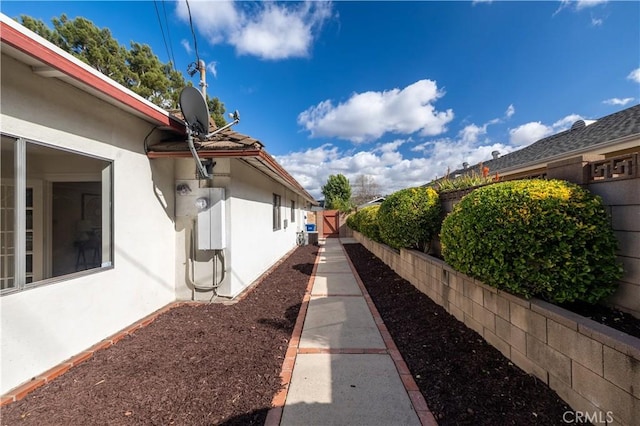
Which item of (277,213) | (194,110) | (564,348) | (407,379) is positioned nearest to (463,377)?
(407,379)

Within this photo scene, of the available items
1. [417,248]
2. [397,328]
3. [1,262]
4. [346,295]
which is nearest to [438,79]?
[417,248]

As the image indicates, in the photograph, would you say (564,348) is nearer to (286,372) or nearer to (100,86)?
(286,372)

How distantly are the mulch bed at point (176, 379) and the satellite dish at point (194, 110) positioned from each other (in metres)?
2.95

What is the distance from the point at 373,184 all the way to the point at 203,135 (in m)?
41.0

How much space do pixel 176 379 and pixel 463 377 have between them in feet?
9.06

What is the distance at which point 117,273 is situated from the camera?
351cm

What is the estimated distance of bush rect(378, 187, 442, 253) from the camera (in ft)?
17.4

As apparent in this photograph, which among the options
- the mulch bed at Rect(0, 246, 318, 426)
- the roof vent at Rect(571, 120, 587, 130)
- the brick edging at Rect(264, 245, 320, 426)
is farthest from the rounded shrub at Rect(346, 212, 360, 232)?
the mulch bed at Rect(0, 246, 318, 426)

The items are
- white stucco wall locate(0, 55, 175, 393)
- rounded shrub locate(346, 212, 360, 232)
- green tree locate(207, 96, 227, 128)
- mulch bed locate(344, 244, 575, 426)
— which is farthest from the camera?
green tree locate(207, 96, 227, 128)

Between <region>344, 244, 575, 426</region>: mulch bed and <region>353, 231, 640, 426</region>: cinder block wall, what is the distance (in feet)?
0.42

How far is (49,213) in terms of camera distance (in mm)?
3256

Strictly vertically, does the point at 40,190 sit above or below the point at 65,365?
above

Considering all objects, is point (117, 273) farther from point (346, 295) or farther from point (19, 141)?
point (346, 295)

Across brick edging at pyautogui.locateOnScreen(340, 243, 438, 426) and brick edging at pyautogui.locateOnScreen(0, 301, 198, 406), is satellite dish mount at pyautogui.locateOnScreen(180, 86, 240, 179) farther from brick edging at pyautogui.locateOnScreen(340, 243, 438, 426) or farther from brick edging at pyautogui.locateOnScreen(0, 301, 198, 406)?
brick edging at pyautogui.locateOnScreen(340, 243, 438, 426)
